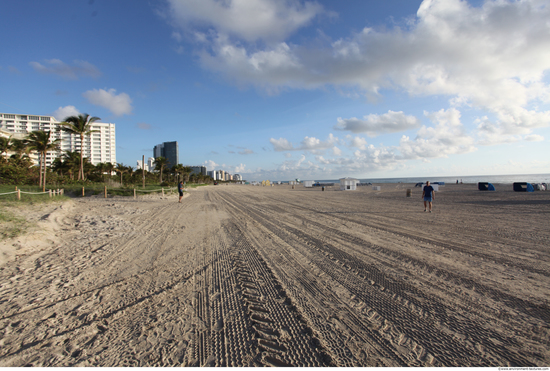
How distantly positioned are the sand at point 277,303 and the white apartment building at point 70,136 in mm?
121336

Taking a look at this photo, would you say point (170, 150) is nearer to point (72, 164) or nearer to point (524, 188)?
point (72, 164)

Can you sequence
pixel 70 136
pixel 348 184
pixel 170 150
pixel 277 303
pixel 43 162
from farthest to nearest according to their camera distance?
Answer: pixel 170 150, pixel 70 136, pixel 348 184, pixel 43 162, pixel 277 303

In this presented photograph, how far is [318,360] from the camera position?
2125 mm

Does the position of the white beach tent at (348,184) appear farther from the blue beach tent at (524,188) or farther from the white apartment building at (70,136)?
the white apartment building at (70,136)

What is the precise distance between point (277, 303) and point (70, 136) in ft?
532

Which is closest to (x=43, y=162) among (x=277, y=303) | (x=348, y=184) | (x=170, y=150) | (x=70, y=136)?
(x=277, y=303)

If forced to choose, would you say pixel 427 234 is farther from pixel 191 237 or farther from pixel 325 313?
pixel 191 237

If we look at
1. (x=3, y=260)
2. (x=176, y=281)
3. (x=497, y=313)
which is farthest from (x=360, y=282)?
(x=3, y=260)

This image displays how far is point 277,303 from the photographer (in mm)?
3131

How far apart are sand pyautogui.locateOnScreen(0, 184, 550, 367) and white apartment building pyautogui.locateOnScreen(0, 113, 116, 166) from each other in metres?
121

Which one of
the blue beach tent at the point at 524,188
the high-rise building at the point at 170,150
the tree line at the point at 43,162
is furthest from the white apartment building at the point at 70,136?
the blue beach tent at the point at 524,188

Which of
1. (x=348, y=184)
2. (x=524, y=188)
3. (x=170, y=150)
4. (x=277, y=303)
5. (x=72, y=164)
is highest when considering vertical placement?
(x=170, y=150)

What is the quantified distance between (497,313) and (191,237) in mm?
6627

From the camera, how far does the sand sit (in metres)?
2.22
